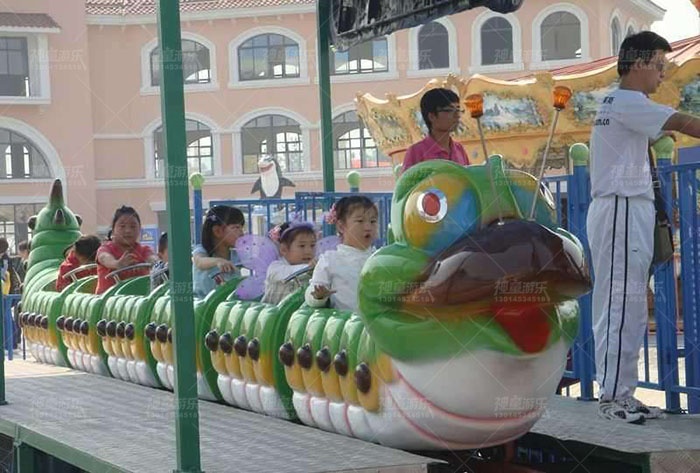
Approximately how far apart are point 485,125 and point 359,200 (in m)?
12.0

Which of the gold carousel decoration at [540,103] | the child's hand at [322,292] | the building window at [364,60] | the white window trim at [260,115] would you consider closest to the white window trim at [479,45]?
the building window at [364,60]

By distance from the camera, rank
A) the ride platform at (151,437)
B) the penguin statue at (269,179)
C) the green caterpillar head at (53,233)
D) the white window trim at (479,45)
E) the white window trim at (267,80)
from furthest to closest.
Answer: the white window trim at (267,80) → the white window trim at (479,45) → the penguin statue at (269,179) → the green caterpillar head at (53,233) → the ride platform at (151,437)

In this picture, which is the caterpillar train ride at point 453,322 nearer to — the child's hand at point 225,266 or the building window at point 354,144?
the child's hand at point 225,266

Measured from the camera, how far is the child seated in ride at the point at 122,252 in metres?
7.91

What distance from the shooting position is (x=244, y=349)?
5.62m

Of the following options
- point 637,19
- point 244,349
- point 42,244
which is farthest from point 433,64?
point 244,349

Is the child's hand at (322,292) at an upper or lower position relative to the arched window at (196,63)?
lower

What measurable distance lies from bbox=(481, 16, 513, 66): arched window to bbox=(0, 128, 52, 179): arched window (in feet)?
45.0

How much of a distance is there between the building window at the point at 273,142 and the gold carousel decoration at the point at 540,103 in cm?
2234


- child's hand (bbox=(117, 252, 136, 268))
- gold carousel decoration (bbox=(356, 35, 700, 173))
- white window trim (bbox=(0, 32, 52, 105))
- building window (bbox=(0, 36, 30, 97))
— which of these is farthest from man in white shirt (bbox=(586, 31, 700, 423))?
building window (bbox=(0, 36, 30, 97))

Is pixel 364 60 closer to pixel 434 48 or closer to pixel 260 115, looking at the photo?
pixel 434 48

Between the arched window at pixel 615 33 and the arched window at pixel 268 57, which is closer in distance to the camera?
the arched window at pixel 615 33

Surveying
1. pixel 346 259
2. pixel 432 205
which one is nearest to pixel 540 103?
pixel 346 259

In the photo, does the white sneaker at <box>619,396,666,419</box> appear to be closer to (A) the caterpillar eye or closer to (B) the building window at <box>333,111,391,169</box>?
(A) the caterpillar eye
